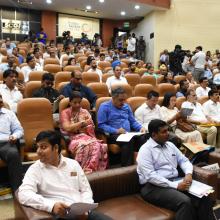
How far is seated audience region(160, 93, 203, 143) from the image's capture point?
3.96 metres

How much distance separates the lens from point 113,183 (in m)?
2.44

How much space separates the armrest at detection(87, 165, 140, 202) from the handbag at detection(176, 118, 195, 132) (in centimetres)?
167

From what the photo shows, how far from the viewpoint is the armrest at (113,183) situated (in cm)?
235

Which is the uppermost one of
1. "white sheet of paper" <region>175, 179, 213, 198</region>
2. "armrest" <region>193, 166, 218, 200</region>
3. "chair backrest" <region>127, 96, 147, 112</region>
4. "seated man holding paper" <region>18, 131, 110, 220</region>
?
"chair backrest" <region>127, 96, 147, 112</region>

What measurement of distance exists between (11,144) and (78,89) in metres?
1.61

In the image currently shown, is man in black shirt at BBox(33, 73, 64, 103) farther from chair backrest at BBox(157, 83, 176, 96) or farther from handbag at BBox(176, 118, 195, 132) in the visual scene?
chair backrest at BBox(157, 83, 176, 96)

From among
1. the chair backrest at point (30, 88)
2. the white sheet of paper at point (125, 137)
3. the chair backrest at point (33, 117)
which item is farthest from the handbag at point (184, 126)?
the chair backrest at point (30, 88)

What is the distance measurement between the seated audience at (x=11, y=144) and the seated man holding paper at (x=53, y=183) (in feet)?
2.74

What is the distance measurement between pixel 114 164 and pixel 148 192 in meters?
1.25

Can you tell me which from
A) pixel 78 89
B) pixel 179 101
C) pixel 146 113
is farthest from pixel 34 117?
pixel 179 101

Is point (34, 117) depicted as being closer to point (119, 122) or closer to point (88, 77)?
point (119, 122)

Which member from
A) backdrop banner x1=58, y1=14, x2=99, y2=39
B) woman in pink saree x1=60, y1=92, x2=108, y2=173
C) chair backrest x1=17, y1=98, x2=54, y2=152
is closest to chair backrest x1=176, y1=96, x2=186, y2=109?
woman in pink saree x1=60, y1=92, x2=108, y2=173

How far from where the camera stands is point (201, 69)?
877cm

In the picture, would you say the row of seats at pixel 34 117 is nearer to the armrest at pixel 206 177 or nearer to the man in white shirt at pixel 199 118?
the armrest at pixel 206 177
